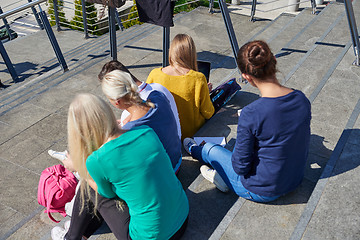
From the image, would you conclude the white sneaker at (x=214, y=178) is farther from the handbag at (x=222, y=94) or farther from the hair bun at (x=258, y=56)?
the handbag at (x=222, y=94)

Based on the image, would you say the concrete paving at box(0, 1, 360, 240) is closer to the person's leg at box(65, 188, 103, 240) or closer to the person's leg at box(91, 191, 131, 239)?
the person's leg at box(65, 188, 103, 240)

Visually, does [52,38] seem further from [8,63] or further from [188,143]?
[188,143]

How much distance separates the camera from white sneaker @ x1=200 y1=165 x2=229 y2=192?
9.69 feet

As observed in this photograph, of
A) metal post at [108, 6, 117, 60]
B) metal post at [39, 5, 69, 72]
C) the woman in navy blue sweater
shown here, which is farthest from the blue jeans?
metal post at [39, 5, 69, 72]

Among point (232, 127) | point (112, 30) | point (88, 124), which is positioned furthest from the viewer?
point (112, 30)

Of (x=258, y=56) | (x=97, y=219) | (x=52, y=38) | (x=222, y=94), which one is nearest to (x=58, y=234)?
(x=97, y=219)

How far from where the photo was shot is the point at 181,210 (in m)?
2.41

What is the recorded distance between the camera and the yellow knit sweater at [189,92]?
346 centimetres

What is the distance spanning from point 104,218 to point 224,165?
1017mm

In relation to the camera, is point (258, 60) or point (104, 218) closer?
point (258, 60)

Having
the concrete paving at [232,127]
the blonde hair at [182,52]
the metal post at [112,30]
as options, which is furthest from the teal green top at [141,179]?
the metal post at [112,30]

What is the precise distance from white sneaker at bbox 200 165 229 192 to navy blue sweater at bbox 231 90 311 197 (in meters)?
0.35

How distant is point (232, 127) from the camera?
3.88 meters

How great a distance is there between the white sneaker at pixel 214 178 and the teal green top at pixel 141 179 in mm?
658
